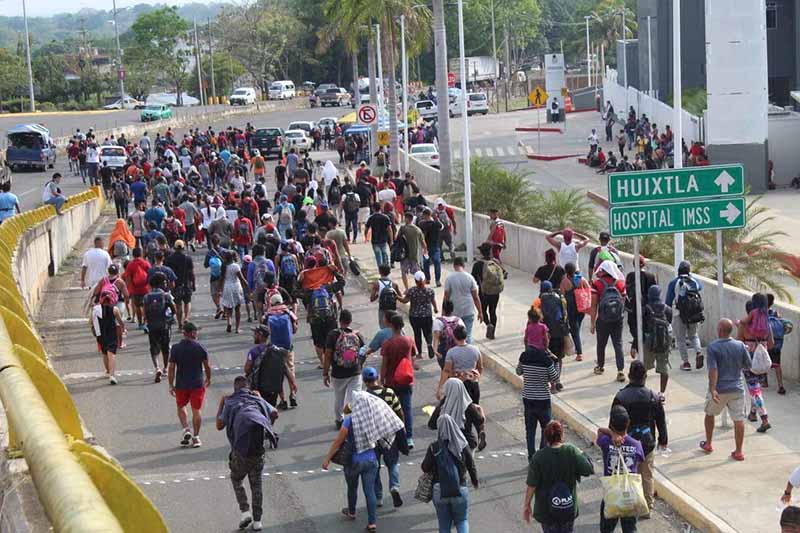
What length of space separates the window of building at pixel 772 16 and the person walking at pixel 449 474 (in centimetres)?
5759

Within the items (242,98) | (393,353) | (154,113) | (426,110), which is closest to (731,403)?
(393,353)

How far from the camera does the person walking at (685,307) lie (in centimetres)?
1675

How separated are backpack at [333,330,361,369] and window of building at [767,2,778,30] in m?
54.6

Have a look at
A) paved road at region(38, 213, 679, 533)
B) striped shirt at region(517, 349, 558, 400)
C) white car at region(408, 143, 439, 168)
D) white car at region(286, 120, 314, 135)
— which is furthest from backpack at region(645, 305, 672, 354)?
white car at region(286, 120, 314, 135)

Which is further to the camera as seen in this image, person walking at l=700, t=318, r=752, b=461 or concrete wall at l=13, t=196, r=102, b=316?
concrete wall at l=13, t=196, r=102, b=316

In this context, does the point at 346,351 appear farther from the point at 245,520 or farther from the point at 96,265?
the point at 96,265

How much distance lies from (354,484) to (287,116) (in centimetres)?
8999

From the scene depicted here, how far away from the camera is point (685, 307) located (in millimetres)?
16766

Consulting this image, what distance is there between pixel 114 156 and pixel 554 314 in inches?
1575

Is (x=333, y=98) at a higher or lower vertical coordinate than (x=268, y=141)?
higher

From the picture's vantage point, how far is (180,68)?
144125 mm

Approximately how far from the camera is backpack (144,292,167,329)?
17.5 metres

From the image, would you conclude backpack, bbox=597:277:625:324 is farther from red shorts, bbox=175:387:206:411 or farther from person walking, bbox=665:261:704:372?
red shorts, bbox=175:387:206:411

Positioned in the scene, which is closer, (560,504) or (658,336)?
(560,504)
